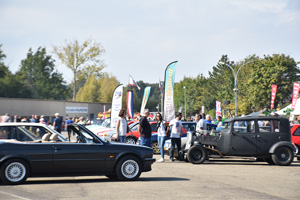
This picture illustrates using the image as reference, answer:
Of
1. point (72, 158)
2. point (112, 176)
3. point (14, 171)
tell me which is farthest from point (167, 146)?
point (14, 171)

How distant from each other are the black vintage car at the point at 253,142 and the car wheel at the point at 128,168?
5.21 m

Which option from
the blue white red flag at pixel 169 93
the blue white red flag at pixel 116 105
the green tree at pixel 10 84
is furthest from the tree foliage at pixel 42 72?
the blue white red flag at pixel 169 93

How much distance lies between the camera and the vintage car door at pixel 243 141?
1554cm

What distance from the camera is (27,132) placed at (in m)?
11.0

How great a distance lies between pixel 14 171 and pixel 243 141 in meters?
8.35

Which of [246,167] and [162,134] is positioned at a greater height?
[162,134]

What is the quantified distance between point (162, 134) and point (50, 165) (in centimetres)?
681

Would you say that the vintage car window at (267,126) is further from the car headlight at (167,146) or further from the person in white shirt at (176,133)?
the car headlight at (167,146)

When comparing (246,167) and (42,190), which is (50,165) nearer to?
(42,190)

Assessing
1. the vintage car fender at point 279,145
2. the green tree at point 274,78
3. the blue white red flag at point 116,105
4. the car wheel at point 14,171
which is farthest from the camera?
the green tree at point 274,78

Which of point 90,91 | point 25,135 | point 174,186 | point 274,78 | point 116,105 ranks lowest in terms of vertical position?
point 174,186

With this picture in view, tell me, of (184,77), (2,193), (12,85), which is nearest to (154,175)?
(2,193)

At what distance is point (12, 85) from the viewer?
88188 mm

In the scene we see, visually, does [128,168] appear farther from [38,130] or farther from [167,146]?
[167,146]
